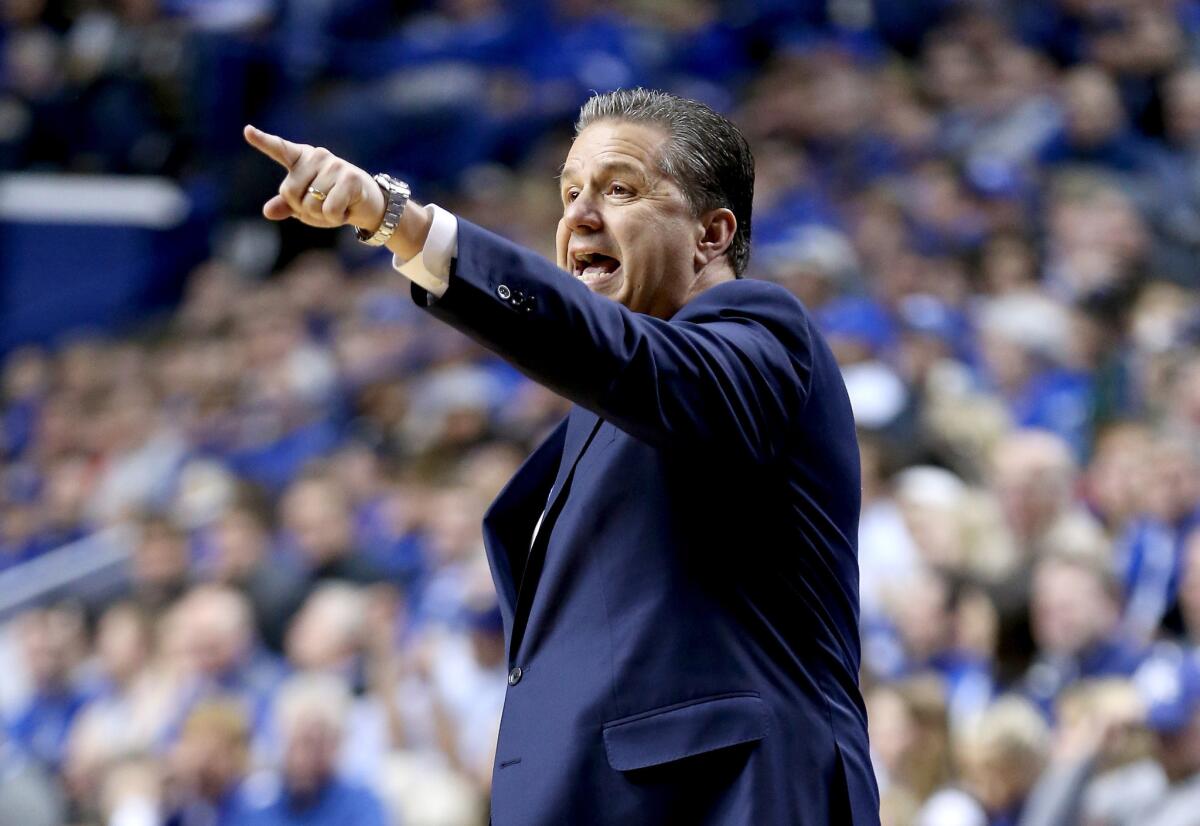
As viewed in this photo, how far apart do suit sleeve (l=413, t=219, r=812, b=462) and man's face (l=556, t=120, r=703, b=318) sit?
28 centimetres

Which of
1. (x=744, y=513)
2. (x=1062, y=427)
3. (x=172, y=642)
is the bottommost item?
(x=172, y=642)

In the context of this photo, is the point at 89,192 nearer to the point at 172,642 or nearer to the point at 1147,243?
the point at 172,642

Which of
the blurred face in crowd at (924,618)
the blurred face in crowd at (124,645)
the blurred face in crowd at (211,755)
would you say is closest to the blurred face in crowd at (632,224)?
the blurred face in crowd at (924,618)

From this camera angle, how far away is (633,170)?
1.93m

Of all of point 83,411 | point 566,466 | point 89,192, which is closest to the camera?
point 566,466

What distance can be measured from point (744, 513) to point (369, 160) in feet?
22.3

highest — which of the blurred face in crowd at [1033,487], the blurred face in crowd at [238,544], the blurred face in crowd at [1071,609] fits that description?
the blurred face in crowd at [1033,487]

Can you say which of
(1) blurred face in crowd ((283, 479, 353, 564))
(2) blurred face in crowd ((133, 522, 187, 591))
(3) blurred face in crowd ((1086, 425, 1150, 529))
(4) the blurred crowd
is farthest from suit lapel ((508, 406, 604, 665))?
(2) blurred face in crowd ((133, 522, 187, 591))

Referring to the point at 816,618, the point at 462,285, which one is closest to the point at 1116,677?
the point at 816,618

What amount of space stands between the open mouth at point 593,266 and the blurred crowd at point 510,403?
1.91 m

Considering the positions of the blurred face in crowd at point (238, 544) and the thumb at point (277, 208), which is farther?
the blurred face in crowd at point (238, 544)

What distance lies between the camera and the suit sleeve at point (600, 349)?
1.56 m

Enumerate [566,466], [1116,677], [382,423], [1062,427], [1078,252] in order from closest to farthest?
[566,466] → [1116,677] → [1062,427] → [1078,252] → [382,423]

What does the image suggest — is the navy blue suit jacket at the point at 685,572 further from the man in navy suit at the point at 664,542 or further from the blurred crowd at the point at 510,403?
the blurred crowd at the point at 510,403
